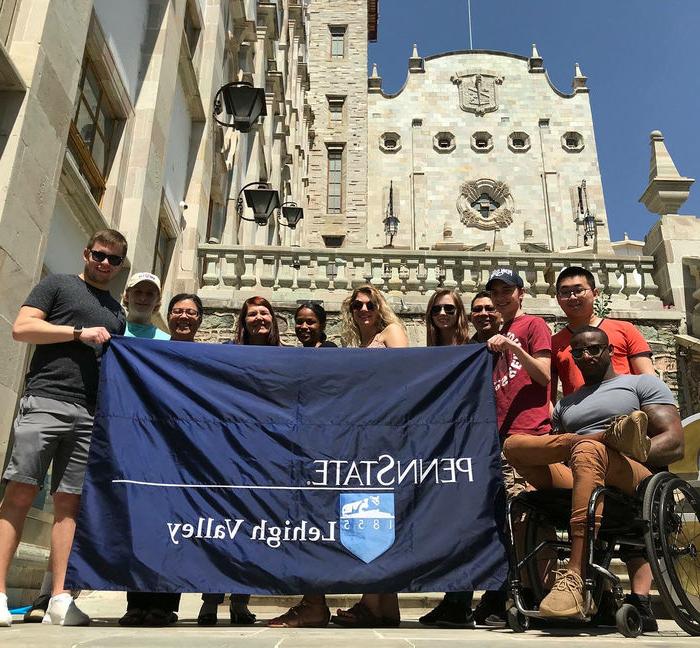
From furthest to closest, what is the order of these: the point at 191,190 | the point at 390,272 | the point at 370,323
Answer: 1. the point at 390,272
2. the point at 191,190
3. the point at 370,323

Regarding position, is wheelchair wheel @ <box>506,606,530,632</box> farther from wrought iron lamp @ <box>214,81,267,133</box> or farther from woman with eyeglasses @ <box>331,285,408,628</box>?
wrought iron lamp @ <box>214,81,267,133</box>

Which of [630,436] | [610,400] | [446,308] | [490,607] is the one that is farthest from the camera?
[446,308]

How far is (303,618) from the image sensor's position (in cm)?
365

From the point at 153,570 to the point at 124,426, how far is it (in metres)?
0.86

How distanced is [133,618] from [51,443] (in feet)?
3.53

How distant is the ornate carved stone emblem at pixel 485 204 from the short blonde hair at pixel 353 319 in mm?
34557

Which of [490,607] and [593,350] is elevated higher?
[593,350]

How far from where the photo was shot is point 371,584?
365 centimetres

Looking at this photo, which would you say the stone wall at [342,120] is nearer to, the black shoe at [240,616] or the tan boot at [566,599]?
the black shoe at [240,616]

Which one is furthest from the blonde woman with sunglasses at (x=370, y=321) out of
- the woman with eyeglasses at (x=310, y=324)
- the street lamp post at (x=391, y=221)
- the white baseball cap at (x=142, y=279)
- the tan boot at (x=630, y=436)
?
the street lamp post at (x=391, y=221)

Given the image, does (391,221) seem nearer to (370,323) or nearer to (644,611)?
(370,323)

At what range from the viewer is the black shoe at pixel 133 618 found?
363cm

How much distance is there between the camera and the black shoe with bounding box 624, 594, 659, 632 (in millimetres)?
3459

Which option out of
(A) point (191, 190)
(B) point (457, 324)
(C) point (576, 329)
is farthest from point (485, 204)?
(C) point (576, 329)
